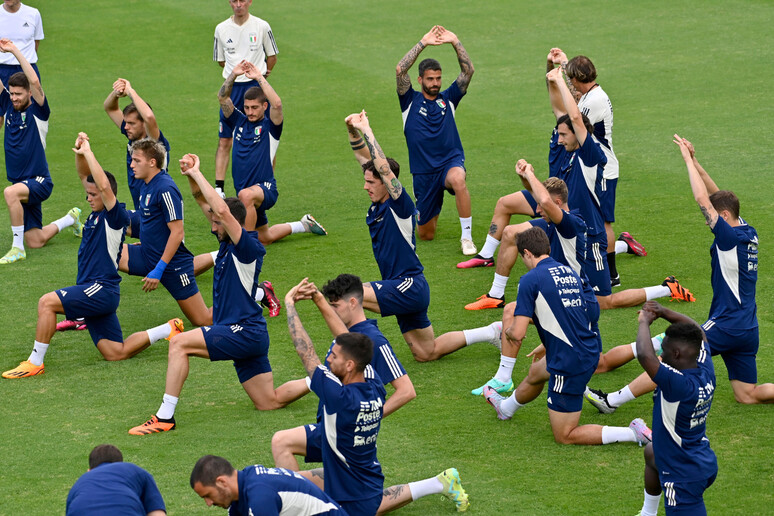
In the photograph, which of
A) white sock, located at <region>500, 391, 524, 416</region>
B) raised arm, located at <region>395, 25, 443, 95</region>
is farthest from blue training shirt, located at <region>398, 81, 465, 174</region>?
white sock, located at <region>500, 391, 524, 416</region>

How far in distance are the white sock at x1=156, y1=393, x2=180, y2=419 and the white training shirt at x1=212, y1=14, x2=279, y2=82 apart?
291 inches

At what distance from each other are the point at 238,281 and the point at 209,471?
11.0ft

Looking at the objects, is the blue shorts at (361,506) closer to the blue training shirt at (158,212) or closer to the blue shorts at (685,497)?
the blue shorts at (685,497)

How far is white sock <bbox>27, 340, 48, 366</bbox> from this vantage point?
32.7ft

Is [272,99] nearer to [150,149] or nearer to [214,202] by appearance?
[150,149]

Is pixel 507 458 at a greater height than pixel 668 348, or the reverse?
pixel 668 348

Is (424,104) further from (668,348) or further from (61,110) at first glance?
(61,110)

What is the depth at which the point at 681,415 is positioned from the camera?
6617 mm

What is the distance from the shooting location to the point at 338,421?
642cm

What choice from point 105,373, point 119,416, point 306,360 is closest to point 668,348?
point 306,360

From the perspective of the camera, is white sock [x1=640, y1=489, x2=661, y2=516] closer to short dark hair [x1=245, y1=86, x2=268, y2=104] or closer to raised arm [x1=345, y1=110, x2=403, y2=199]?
raised arm [x1=345, y1=110, x2=403, y2=199]

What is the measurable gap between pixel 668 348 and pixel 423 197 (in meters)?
6.70

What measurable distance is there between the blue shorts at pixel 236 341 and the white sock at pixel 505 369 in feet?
6.89

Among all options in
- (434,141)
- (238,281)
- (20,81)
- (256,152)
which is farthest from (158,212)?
(434,141)
